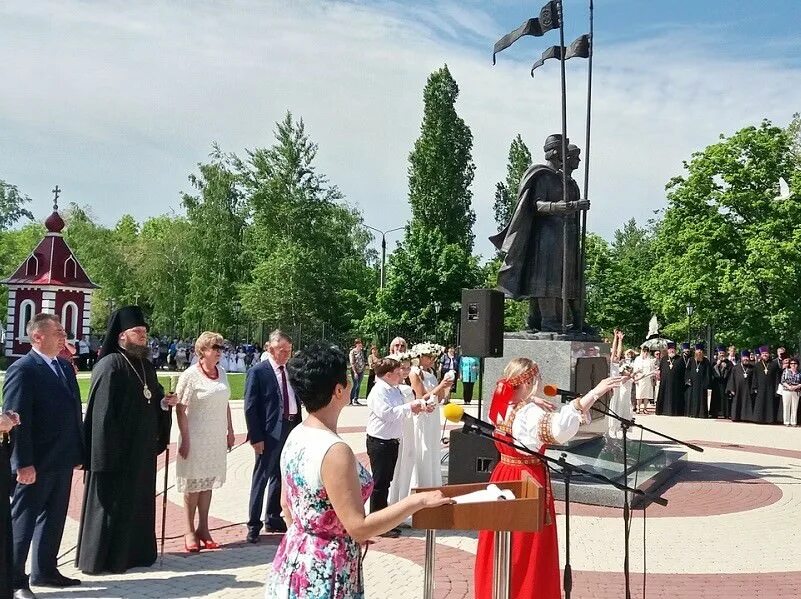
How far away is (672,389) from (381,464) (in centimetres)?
1784

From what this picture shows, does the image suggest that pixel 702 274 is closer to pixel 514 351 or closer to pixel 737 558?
pixel 514 351

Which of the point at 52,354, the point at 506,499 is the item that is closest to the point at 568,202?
the point at 52,354

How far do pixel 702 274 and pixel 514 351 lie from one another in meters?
25.8

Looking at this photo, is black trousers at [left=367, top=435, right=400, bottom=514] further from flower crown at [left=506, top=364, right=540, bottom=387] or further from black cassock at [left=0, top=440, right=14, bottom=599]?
black cassock at [left=0, top=440, right=14, bottom=599]

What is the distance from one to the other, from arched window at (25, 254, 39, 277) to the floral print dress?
48595 mm

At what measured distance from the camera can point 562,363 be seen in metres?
11.0

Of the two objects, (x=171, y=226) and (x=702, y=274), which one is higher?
(x=171, y=226)

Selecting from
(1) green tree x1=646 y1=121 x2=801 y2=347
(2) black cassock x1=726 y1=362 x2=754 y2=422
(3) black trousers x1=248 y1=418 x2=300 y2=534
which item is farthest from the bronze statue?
(1) green tree x1=646 y1=121 x2=801 y2=347

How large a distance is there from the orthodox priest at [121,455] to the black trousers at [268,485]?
1.11 meters

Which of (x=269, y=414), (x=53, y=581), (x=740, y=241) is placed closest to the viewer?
(x=53, y=581)

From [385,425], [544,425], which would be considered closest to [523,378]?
[544,425]

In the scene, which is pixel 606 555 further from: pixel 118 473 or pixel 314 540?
pixel 314 540

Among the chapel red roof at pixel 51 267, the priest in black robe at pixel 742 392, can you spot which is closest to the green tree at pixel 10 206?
the chapel red roof at pixel 51 267

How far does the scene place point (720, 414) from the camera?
922 inches
